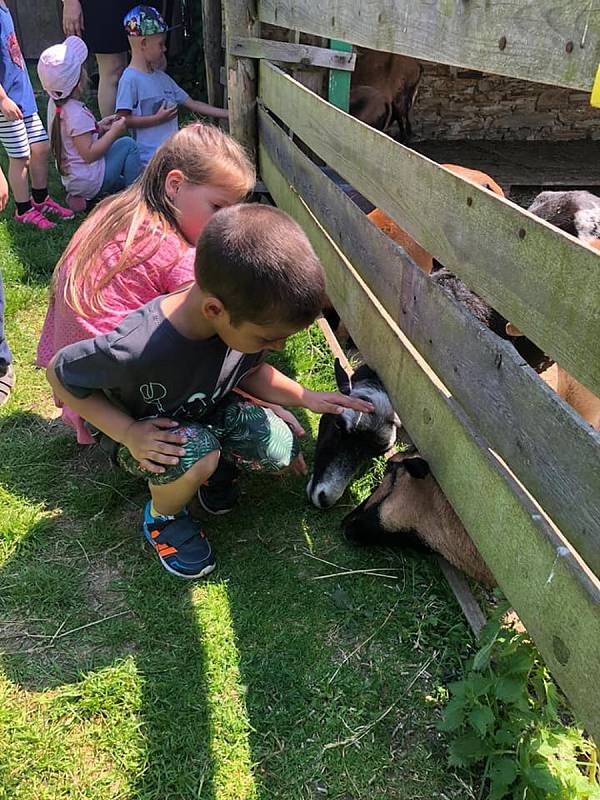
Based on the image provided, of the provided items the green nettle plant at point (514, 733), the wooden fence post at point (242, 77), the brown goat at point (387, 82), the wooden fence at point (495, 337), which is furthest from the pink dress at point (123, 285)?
the brown goat at point (387, 82)

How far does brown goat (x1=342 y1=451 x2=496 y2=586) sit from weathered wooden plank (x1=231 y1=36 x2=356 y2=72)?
2.99 m

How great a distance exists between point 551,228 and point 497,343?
0.37m

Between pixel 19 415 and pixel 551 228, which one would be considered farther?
pixel 19 415

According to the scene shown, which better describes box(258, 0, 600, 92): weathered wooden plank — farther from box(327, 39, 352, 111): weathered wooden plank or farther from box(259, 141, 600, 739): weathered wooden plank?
box(327, 39, 352, 111): weathered wooden plank

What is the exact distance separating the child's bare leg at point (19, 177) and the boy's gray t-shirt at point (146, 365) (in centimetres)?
380

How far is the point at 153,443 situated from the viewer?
231cm

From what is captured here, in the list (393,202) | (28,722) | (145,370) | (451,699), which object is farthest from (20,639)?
(393,202)

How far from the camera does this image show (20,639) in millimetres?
2312

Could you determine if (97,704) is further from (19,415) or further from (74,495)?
(19,415)

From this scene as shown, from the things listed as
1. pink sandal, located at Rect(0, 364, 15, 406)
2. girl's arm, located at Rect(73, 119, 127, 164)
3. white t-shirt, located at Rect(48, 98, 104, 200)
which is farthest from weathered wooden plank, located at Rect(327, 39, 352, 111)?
pink sandal, located at Rect(0, 364, 15, 406)

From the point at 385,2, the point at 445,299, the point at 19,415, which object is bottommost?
the point at 19,415

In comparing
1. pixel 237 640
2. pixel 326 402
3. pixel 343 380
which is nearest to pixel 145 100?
pixel 343 380

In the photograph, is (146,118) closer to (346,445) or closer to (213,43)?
(213,43)

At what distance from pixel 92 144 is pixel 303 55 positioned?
2263 millimetres
